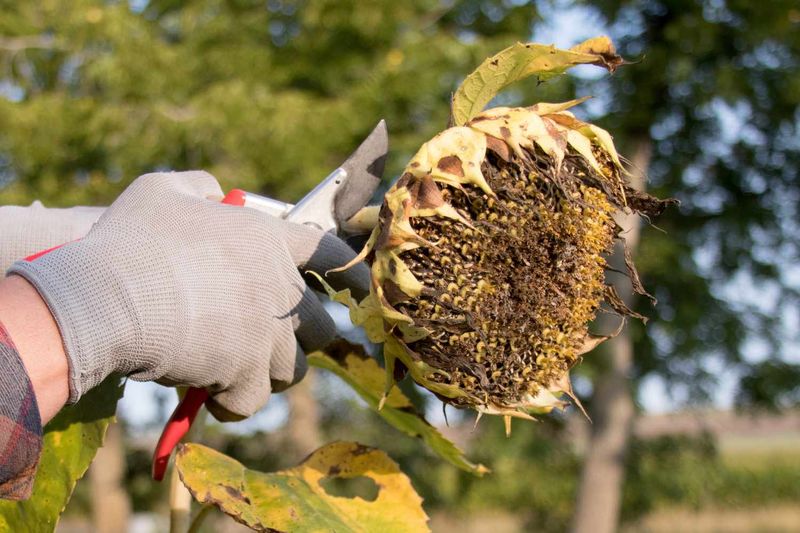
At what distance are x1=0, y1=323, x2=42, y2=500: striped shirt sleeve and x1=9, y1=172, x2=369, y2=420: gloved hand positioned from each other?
0.05m

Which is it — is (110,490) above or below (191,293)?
below

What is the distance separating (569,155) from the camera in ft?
3.51

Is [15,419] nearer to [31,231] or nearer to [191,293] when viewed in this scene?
[191,293]

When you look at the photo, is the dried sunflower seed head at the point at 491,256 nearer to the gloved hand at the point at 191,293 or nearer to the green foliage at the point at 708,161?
the gloved hand at the point at 191,293

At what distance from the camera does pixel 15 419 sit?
897 millimetres

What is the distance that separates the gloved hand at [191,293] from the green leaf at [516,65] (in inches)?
8.9

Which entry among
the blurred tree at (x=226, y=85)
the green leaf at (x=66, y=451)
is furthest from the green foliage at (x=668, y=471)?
the green leaf at (x=66, y=451)

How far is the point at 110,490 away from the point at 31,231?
8.57 meters

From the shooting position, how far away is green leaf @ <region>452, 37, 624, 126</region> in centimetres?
106

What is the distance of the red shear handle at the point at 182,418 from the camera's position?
118 cm

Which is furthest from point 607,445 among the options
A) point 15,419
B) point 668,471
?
point 15,419

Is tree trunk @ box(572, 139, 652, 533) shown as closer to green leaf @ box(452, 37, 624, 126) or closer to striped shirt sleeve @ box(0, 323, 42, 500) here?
green leaf @ box(452, 37, 624, 126)

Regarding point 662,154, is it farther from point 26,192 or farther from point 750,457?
point 750,457

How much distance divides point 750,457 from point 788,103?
41.0 ft
